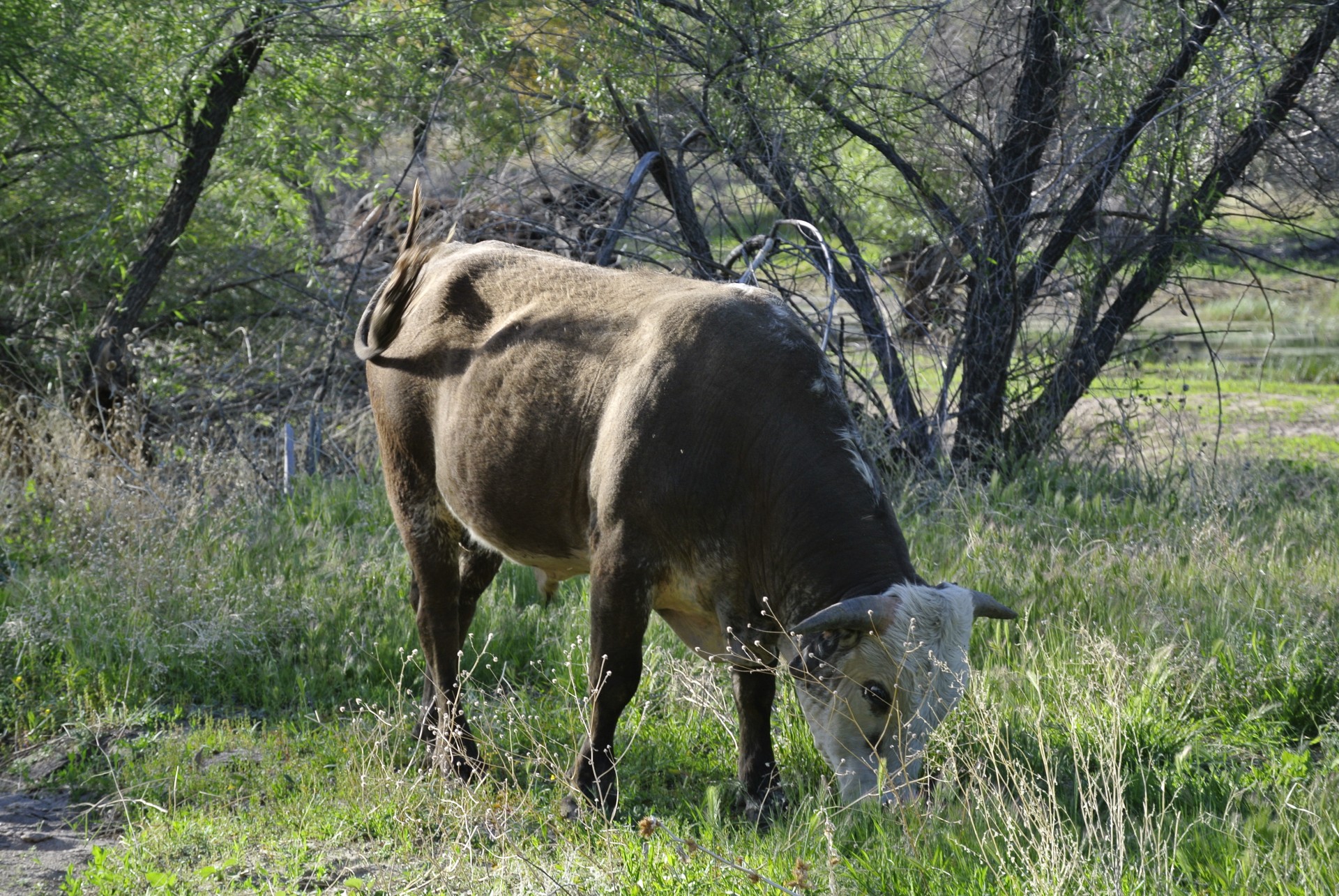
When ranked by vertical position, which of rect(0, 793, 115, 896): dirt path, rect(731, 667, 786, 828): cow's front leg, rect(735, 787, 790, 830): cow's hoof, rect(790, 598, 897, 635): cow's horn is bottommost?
rect(0, 793, 115, 896): dirt path

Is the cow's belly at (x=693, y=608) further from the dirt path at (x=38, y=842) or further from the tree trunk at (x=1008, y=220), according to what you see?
the tree trunk at (x=1008, y=220)

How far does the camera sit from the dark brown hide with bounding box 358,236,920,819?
4.26 m

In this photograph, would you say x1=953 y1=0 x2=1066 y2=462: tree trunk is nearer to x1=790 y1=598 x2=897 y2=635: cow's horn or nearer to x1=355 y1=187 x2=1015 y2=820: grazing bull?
x1=355 y1=187 x2=1015 y2=820: grazing bull

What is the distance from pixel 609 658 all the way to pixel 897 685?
3.49 ft

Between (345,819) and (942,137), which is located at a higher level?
(942,137)

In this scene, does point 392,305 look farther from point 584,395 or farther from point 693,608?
point 693,608

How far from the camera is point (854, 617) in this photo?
3.85 meters

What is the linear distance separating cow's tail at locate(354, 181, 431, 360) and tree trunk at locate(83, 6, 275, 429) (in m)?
4.86

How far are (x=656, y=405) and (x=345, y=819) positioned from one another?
76.6 inches

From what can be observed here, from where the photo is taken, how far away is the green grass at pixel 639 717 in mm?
3760

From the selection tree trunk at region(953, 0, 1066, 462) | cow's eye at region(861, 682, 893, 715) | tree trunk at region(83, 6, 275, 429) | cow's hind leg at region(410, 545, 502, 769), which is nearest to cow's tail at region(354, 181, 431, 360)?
cow's hind leg at region(410, 545, 502, 769)

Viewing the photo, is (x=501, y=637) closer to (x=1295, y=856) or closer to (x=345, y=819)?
(x=345, y=819)

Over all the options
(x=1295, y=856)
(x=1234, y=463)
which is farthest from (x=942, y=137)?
(x=1295, y=856)

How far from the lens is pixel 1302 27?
8414 mm
